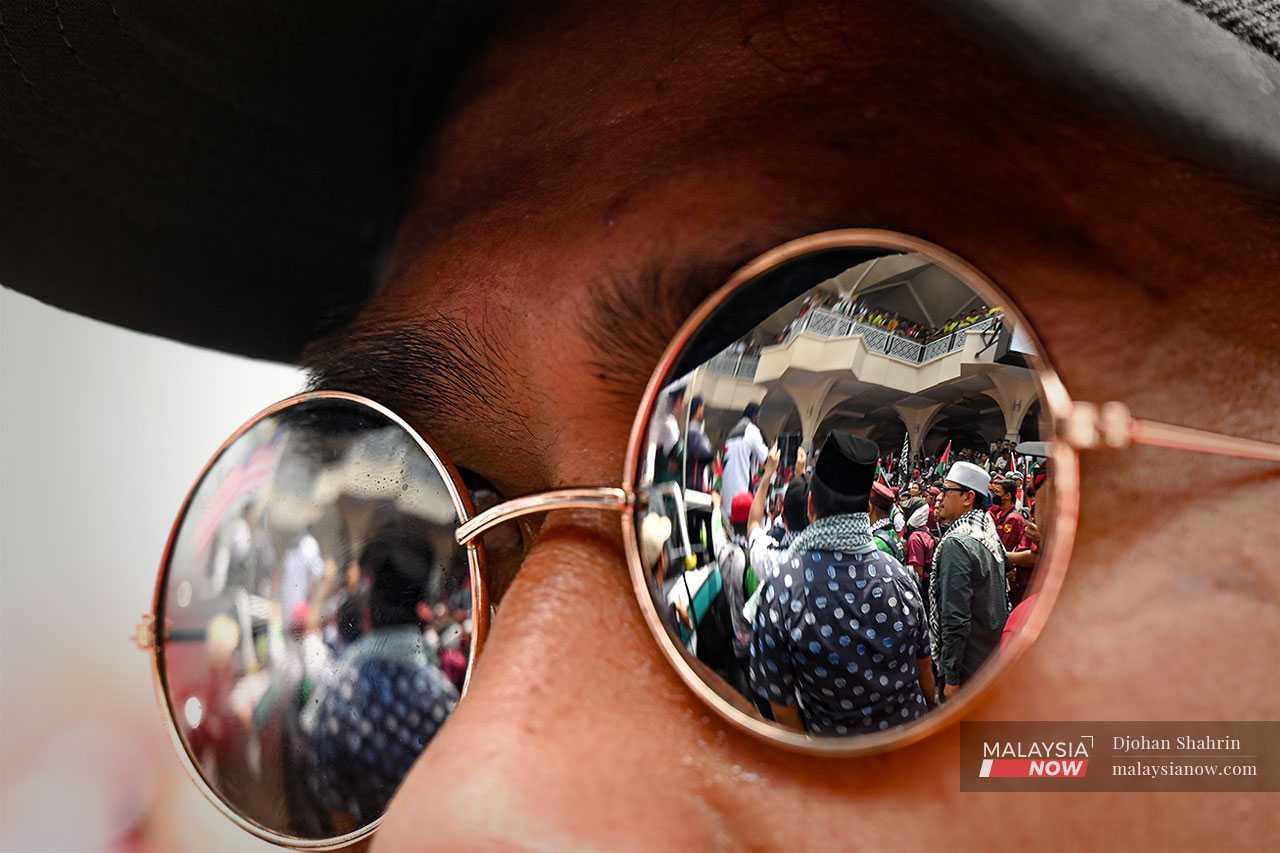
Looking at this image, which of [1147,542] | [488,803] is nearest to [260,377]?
[488,803]

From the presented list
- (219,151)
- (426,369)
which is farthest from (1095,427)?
(219,151)

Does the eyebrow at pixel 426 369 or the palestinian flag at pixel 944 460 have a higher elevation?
the eyebrow at pixel 426 369

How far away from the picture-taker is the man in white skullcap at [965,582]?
608mm

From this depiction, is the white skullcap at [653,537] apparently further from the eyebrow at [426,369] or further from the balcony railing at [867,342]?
the eyebrow at [426,369]

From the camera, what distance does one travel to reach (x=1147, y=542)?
61 cm

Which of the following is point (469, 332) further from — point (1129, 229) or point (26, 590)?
point (26, 590)

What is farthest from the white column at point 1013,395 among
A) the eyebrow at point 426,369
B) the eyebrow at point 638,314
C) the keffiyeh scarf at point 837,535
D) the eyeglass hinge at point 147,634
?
the eyeglass hinge at point 147,634

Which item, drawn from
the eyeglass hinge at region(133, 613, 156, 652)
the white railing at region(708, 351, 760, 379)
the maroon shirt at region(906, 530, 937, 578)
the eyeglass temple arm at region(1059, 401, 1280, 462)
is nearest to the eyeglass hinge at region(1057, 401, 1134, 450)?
the eyeglass temple arm at region(1059, 401, 1280, 462)

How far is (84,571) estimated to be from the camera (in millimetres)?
2260

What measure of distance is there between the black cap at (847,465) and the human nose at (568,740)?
0.63ft

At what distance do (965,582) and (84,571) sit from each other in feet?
7.29

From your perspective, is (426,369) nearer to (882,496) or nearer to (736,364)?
(736,364)

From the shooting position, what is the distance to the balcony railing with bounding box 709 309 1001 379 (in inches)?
25.1

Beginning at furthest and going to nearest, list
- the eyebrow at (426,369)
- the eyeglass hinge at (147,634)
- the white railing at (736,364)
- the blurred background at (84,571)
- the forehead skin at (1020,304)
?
the blurred background at (84,571), the eyeglass hinge at (147,634), the eyebrow at (426,369), the white railing at (736,364), the forehead skin at (1020,304)
